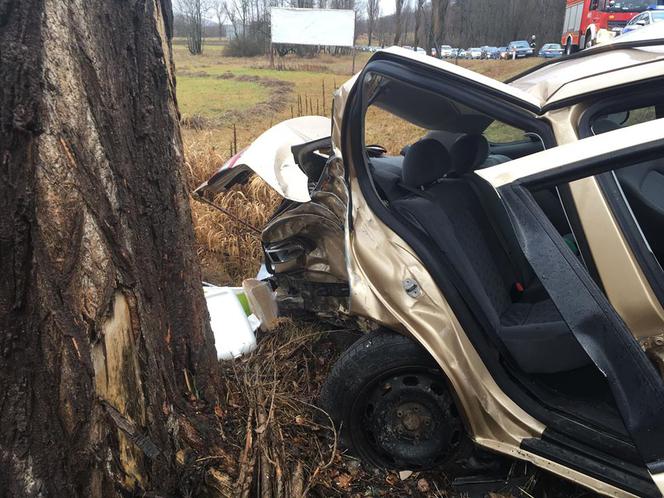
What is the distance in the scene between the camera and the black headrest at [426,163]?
2.60 metres

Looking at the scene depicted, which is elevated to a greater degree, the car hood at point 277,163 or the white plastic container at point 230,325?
the car hood at point 277,163

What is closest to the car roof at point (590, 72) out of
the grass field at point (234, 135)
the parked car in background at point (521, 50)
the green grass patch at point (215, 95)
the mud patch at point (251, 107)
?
the grass field at point (234, 135)

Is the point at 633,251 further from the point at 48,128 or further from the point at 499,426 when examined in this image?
the point at 48,128

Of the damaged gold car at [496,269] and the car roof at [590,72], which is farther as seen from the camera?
the car roof at [590,72]

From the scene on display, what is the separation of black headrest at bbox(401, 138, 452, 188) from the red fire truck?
15.2 m

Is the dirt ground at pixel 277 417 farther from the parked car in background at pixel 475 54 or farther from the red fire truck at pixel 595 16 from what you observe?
the parked car in background at pixel 475 54

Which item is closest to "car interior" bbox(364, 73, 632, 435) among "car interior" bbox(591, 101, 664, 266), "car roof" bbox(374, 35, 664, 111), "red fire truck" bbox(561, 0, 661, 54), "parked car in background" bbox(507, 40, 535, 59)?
"car roof" bbox(374, 35, 664, 111)

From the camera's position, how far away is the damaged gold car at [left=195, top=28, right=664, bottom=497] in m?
1.41

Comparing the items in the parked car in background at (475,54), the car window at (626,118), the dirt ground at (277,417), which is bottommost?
the dirt ground at (277,417)

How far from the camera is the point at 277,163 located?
283 centimetres

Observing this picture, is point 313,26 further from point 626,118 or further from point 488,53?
point 488,53

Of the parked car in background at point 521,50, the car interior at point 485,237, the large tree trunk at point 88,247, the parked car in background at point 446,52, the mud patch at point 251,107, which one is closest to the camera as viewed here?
the large tree trunk at point 88,247

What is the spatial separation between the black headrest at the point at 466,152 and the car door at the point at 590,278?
1329mm

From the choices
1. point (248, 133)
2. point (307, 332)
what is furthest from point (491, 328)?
point (248, 133)
